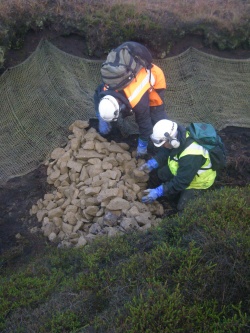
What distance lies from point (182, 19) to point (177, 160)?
4053 mm

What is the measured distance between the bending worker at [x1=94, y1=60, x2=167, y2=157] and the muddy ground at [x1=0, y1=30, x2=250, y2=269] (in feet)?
2.42

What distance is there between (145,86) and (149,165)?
1.15m

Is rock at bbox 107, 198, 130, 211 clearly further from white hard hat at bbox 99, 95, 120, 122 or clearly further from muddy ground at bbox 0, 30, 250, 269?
white hard hat at bbox 99, 95, 120, 122

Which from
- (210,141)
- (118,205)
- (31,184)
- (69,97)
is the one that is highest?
(210,141)

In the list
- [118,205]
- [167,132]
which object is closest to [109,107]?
[167,132]

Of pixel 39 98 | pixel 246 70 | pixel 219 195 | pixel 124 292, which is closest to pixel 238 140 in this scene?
pixel 246 70

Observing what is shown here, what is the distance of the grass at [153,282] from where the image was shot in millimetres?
3281

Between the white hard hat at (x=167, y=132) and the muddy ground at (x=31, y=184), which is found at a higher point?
the white hard hat at (x=167, y=132)

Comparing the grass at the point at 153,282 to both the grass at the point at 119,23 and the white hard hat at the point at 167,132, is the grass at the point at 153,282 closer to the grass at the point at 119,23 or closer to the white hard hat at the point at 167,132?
the white hard hat at the point at 167,132

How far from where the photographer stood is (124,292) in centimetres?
369

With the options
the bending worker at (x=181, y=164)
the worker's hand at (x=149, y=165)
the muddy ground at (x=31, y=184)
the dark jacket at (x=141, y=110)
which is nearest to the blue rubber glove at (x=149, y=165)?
the worker's hand at (x=149, y=165)

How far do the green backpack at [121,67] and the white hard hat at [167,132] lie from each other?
870mm

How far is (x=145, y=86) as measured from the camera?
223 inches

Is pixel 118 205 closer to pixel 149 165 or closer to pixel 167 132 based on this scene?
pixel 149 165
